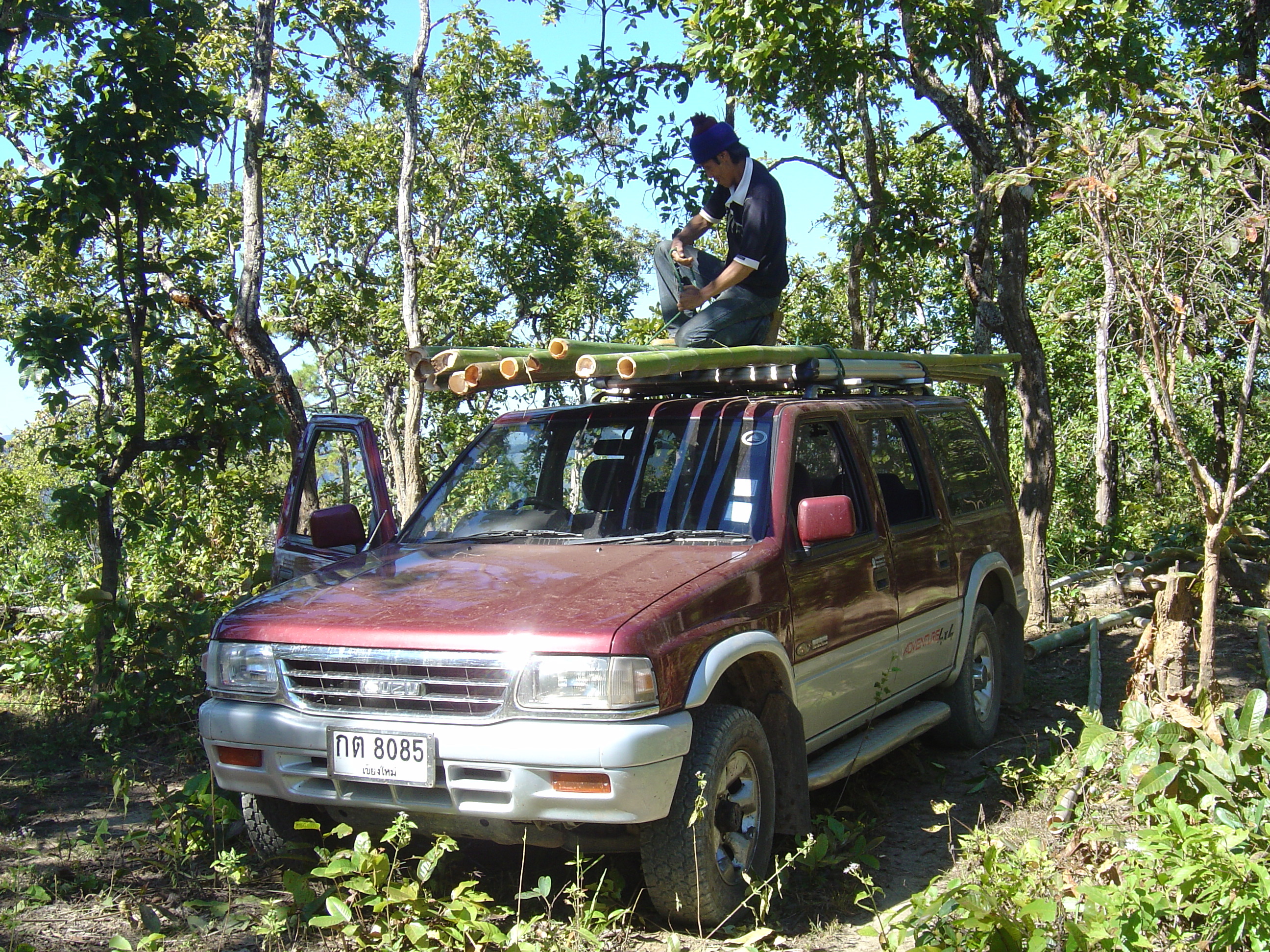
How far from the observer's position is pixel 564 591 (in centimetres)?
382

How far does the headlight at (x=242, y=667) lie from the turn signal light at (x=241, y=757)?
20 centimetres

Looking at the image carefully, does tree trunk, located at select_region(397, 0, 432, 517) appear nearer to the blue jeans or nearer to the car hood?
the blue jeans

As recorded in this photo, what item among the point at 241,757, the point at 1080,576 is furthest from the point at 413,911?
the point at 1080,576

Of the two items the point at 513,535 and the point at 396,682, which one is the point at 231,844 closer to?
the point at 396,682

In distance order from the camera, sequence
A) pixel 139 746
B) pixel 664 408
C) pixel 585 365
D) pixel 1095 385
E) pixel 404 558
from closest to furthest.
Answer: pixel 585 365 → pixel 404 558 → pixel 664 408 → pixel 139 746 → pixel 1095 385

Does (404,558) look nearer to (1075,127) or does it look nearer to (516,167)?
(1075,127)

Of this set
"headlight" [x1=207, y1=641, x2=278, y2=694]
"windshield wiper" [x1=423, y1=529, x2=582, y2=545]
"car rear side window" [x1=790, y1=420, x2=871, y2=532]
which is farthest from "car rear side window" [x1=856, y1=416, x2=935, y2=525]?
"headlight" [x1=207, y1=641, x2=278, y2=694]

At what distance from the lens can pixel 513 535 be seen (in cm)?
476

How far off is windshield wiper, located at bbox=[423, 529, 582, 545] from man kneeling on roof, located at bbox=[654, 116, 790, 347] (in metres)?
1.53

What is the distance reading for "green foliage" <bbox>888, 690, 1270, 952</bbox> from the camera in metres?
3.23

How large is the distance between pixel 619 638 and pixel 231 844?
2.23m

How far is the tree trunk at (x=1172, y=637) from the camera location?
15.4 feet

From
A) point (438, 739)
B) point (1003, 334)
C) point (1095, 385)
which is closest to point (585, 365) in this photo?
point (438, 739)

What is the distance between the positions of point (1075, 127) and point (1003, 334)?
501 centimetres
